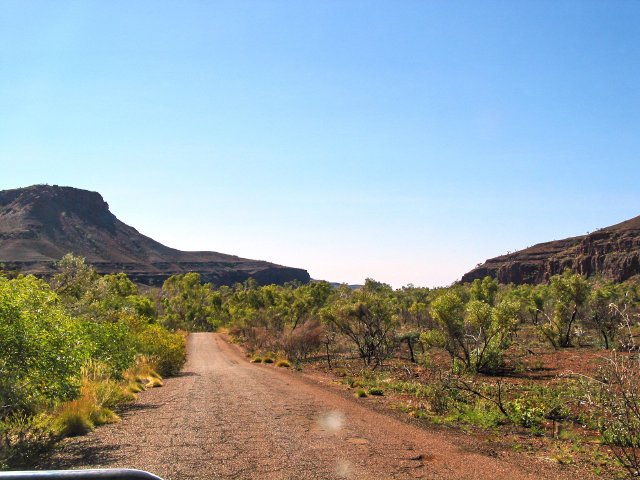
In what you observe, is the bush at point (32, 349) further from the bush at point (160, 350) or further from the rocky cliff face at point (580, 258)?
the rocky cliff face at point (580, 258)

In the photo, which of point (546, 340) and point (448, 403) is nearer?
point (448, 403)

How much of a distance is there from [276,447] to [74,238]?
159 m

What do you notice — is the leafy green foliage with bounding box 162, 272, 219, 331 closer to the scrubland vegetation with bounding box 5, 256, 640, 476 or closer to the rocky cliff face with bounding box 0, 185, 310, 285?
the rocky cliff face with bounding box 0, 185, 310, 285

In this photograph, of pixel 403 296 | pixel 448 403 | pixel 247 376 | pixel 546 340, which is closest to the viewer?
pixel 448 403

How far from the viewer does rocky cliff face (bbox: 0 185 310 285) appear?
125m

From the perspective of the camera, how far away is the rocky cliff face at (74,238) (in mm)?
125000

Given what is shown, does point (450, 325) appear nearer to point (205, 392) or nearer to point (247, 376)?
point (247, 376)

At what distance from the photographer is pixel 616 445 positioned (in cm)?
1134

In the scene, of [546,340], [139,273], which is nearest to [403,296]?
[546,340]

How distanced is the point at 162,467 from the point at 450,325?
22943 millimetres

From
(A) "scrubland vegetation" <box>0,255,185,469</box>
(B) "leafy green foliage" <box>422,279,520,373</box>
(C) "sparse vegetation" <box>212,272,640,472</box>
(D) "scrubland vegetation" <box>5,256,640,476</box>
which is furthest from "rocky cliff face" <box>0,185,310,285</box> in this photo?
(A) "scrubland vegetation" <box>0,255,185,469</box>

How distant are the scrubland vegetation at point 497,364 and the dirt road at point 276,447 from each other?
184 centimetres

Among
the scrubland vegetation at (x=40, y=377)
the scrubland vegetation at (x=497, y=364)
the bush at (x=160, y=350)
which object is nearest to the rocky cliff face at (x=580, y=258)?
the scrubland vegetation at (x=497, y=364)

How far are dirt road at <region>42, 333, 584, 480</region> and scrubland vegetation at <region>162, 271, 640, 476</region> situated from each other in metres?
1.84
